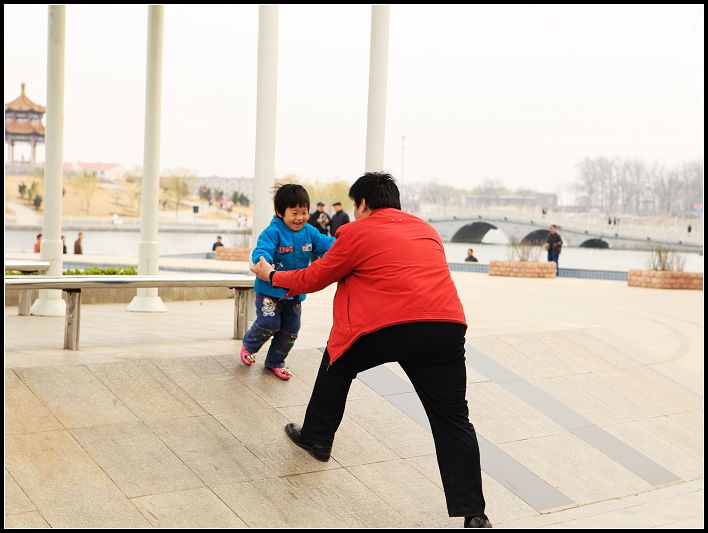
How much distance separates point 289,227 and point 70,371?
1.63 metres

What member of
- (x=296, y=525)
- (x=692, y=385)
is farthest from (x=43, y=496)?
(x=692, y=385)

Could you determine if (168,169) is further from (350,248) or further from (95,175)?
(350,248)

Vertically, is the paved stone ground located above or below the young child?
below

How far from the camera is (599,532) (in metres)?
4.96

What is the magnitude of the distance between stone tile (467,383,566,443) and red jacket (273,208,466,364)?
1959mm

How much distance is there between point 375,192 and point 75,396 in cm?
217

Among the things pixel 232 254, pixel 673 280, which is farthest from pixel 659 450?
pixel 232 254

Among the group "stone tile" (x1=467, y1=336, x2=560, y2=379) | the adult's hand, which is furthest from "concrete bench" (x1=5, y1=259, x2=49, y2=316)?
the adult's hand

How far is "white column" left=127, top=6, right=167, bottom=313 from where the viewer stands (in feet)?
35.9

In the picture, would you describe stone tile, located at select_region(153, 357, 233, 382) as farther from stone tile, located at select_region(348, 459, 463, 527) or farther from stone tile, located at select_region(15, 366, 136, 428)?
stone tile, located at select_region(348, 459, 463, 527)

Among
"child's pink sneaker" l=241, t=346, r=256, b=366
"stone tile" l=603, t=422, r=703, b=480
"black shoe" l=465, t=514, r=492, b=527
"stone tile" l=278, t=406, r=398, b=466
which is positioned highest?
"child's pink sneaker" l=241, t=346, r=256, b=366

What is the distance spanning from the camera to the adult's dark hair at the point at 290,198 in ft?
19.0

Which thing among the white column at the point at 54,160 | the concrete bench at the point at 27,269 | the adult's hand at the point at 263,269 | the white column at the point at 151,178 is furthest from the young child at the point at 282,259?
the white column at the point at 151,178

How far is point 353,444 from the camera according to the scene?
5.73 m
